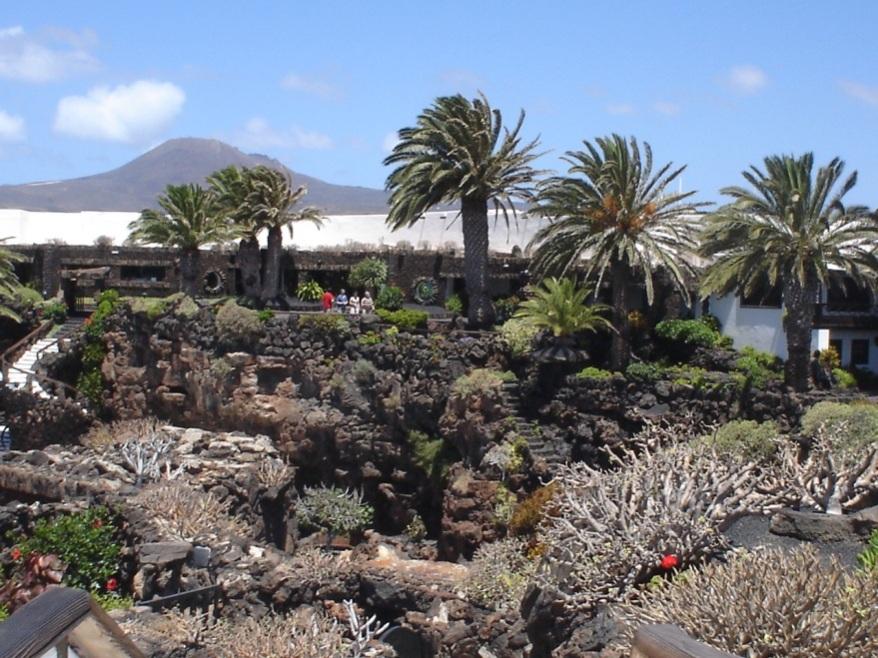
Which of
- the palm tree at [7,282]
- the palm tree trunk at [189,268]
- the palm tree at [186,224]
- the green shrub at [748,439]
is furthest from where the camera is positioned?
the palm tree trunk at [189,268]

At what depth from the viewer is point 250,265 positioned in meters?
45.5

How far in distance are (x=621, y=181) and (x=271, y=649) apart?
797 inches

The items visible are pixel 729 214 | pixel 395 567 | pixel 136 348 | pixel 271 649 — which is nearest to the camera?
pixel 271 649

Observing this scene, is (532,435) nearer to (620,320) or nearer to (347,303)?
(620,320)

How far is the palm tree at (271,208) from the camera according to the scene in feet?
145

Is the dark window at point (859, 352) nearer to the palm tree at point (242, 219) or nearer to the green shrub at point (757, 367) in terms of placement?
the green shrub at point (757, 367)

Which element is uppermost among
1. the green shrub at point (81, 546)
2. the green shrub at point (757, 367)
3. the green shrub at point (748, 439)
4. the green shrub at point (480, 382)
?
the green shrub at point (757, 367)

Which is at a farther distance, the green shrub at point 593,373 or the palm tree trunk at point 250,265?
the palm tree trunk at point 250,265

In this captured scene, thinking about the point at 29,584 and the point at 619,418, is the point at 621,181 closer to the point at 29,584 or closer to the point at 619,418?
the point at 619,418

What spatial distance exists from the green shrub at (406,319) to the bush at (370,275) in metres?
7.21

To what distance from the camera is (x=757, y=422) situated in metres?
29.6

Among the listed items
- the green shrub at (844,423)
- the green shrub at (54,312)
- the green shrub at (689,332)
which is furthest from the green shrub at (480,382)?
the green shrub at (54,312)

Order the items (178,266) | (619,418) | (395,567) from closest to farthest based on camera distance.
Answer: (395,567) → (619,418) → (178,266)

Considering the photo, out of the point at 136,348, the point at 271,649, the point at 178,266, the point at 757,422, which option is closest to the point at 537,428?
the point at 757,422
